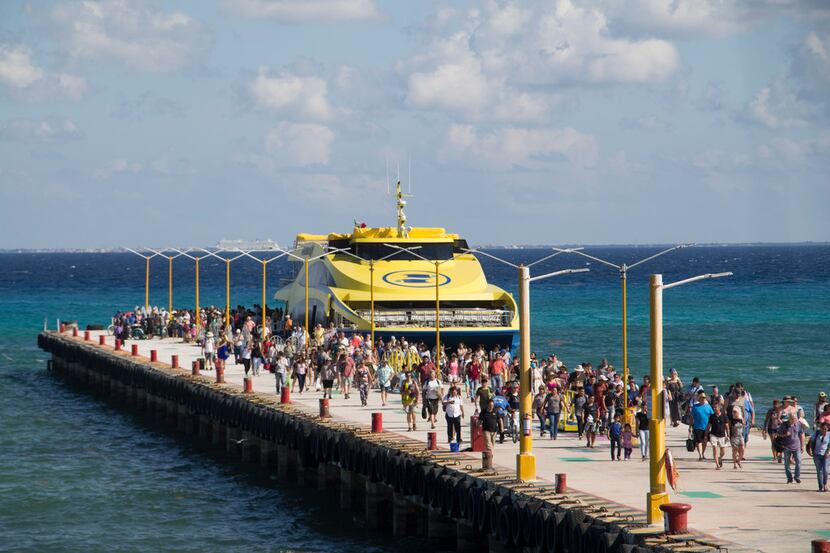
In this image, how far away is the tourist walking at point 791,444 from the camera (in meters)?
24.7

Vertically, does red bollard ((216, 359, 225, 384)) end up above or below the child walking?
above

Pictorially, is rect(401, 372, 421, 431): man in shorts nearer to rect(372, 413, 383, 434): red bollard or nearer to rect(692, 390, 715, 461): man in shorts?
rect(372, 413, 383, 434): red bollard

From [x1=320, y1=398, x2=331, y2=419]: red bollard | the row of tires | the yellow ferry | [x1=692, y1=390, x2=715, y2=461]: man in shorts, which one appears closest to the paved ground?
[x1=692, y1=390, x2=715, y2=461]: man in shorts

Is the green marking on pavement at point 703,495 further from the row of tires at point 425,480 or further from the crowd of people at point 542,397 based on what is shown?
the row of tires at point 425,480

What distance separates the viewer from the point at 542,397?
32.3 metres

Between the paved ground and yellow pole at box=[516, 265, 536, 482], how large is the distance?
0.93 m

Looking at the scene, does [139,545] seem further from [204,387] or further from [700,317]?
[700,317]

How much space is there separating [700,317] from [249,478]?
80423 millimetres

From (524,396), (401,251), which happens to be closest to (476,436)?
(524,396)

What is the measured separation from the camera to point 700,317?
114 metres

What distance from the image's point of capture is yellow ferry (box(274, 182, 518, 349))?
53.0m

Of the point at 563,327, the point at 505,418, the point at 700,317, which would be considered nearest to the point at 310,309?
the point at 505,418

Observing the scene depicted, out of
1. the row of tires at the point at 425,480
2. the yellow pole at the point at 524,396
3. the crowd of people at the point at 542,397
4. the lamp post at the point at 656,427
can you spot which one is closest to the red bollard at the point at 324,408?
the row of tires at the point at 425,480

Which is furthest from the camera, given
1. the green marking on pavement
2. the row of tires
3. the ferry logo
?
the ferry logo
